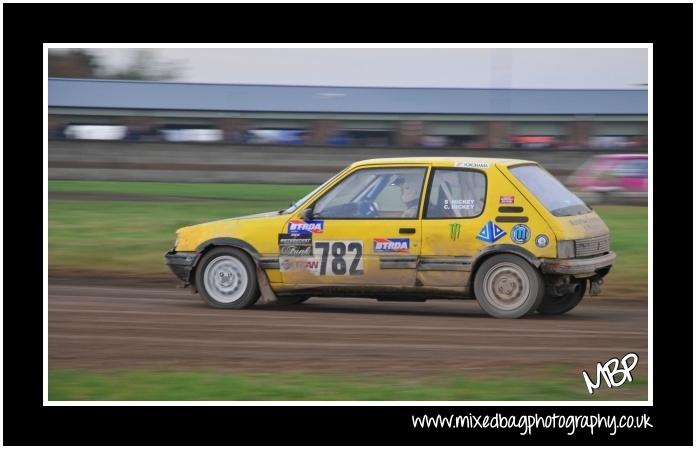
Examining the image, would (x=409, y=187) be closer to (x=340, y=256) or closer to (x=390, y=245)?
(x=390, y=245)

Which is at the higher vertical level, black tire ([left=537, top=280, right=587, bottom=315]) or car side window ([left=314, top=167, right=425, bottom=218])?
car side window ([left=314, top=167, right=425, bottom=218])

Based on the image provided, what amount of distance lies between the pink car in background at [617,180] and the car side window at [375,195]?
599 inches

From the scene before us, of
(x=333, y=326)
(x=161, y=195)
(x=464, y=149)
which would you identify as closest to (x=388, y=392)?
(x=333, y=326)

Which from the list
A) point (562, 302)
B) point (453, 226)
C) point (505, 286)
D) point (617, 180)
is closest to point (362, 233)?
point (453, 226)

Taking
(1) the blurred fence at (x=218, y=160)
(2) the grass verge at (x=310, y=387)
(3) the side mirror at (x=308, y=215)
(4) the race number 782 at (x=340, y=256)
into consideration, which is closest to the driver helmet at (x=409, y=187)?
(4) the race number 782 at (x=340, y=256)

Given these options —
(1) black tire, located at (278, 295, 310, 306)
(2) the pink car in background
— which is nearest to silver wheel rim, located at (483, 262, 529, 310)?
(1) black tire, located at (278, 295, 310, 306)

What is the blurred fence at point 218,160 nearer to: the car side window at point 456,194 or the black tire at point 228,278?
the black tire at point 228,278

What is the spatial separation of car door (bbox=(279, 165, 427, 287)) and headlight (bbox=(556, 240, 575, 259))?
1376 mm

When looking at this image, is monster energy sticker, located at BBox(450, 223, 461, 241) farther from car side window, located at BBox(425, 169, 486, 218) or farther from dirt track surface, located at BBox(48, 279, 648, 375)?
dirt track surface, located at BBox(48, 279, 648, 375)

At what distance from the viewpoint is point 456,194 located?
10.3 m

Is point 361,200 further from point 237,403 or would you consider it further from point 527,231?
point 237,403

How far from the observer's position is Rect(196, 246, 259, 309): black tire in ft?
35.5

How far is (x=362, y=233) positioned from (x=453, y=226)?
0.93m

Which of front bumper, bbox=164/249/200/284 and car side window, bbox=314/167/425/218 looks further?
front bumper, bbox=164/249/200/284
